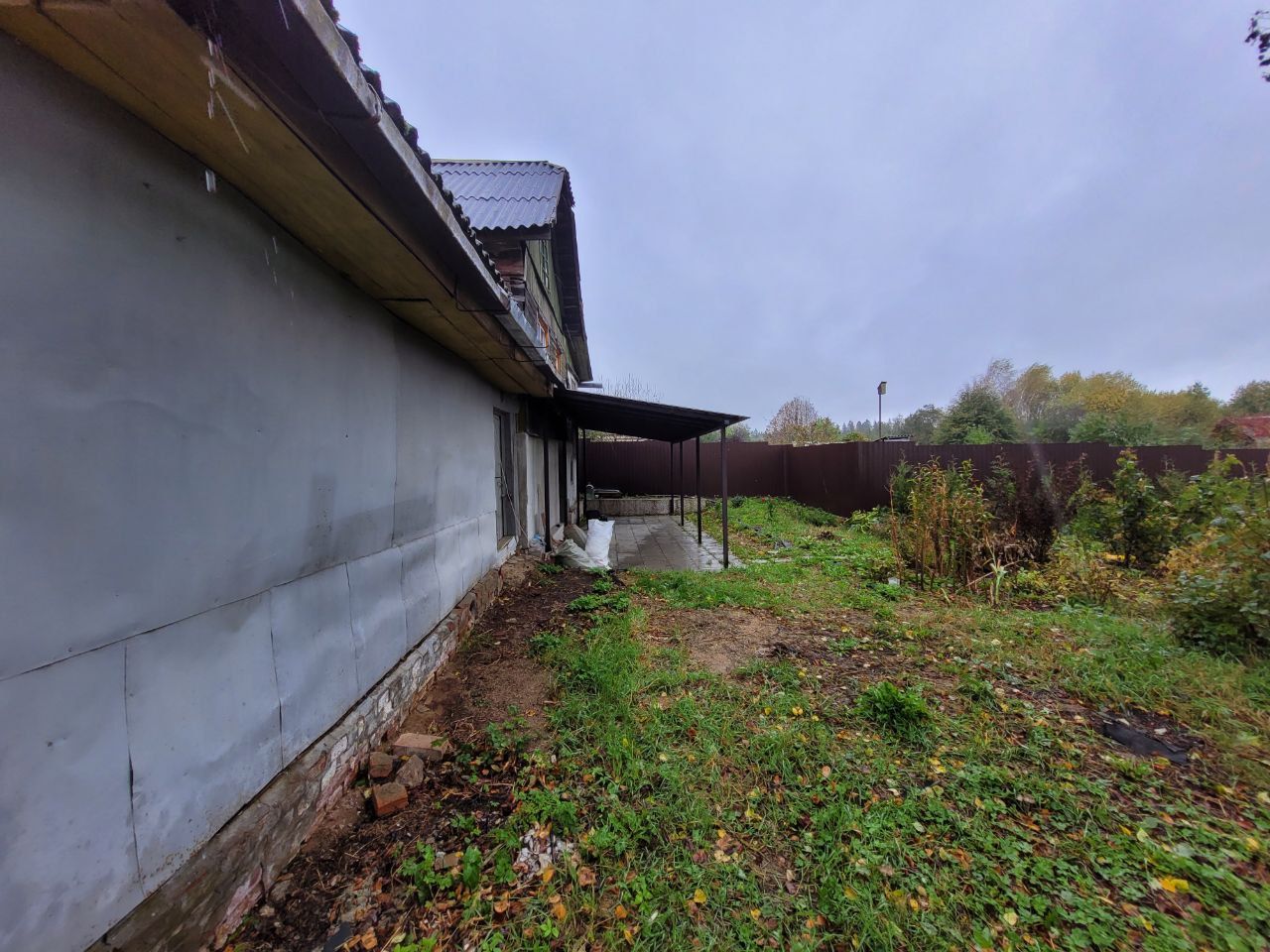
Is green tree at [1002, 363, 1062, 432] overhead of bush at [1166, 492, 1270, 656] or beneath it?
overhead

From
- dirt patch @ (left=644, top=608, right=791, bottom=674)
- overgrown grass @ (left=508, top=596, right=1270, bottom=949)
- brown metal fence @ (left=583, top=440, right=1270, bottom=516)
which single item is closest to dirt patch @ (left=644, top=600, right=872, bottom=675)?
dirt patch @ (left=644, top=608, right=791, bottom=674)

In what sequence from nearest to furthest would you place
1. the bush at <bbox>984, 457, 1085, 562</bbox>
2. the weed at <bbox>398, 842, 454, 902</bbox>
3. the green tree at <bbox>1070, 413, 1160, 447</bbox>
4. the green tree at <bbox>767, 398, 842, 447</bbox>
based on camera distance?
1. the weed at <bbox>398, 842, 454, 902</bbox>
2. the bush at <bbox>984, 457, 1085, 562</bbox>
3. the green tree at <bbox>1070, 413, 1160, 447</bbox>
4. the green tree at <bbox>767, 398, 842, 447</bbox>

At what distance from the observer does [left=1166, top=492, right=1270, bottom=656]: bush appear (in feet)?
10.6

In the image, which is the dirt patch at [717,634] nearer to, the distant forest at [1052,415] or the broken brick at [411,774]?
the broken brick at [411,774]

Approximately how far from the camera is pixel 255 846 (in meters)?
1.59

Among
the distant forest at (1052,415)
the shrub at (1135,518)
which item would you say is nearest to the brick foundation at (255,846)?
the shrub at (1135,518)

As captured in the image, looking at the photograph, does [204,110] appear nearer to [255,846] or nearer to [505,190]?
[255,846]

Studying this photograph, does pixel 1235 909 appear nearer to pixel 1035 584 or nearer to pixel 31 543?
pixel 31 543

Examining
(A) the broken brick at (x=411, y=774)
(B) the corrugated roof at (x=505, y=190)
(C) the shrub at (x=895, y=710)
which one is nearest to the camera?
(A) the broken brick at (x=411, y=774)

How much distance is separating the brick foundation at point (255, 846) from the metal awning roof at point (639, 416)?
436 cm

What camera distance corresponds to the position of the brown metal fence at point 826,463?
32.3 feet

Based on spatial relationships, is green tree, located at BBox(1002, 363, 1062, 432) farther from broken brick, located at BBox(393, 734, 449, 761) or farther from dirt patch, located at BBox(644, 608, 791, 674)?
broken brick, located at BBox(393, 734, 449, 761)

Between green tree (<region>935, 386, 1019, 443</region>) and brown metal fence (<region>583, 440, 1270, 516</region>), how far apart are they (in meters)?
5.75

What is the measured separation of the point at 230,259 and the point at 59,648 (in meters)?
1.29
